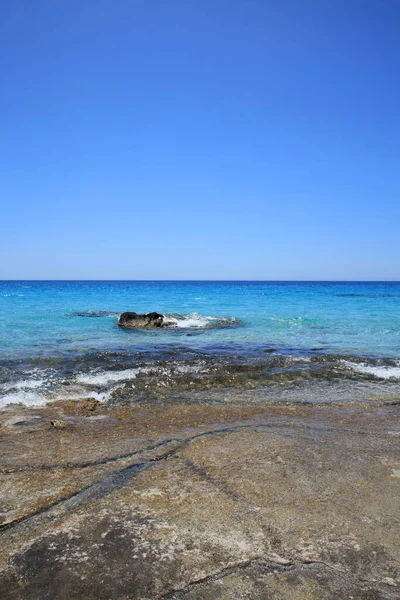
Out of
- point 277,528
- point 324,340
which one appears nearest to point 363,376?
point 324,340

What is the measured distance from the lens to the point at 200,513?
3.51 metres

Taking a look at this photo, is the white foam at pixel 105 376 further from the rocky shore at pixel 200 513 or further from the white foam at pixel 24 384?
the rocky shore at pixel 200 513

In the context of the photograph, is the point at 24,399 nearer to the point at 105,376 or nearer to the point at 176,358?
the point at 105,376

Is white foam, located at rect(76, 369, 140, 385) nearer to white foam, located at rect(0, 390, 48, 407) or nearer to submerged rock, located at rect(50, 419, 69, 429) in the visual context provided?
white foam, located at rect(0, 390, 48, 407)

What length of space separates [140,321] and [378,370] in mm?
13095

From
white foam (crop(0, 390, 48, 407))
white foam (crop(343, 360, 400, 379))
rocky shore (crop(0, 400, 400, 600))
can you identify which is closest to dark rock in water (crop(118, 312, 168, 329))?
white foam (crop(343, 360, 400, 379))

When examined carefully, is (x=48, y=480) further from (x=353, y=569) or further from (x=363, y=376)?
(x=363, y=376)

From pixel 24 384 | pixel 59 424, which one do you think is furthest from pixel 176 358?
pixel 59 424

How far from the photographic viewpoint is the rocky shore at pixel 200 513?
2709mm

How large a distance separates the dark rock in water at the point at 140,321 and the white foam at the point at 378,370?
11.6 metres

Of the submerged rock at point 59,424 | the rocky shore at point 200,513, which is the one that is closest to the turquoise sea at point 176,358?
the submerged rock at point 59,424

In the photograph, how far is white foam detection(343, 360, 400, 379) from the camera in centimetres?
1040

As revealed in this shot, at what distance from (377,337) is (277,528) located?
627 inches

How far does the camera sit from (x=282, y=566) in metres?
2.87
